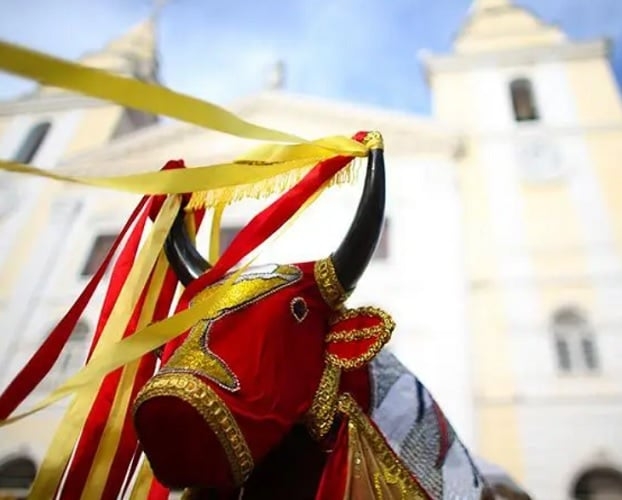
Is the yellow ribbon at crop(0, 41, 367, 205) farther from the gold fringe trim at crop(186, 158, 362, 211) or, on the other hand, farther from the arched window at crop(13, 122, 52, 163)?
the arched window at crop(13, 122, 52, 163)

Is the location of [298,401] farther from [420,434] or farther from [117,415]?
[117,415]

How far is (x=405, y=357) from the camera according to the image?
734 centimetres

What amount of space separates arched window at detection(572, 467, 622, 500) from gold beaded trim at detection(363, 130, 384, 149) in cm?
622

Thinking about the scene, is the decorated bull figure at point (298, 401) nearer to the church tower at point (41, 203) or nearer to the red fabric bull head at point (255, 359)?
the red fabric bull head at point (255, 359)

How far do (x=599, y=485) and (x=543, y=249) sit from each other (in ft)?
12.0

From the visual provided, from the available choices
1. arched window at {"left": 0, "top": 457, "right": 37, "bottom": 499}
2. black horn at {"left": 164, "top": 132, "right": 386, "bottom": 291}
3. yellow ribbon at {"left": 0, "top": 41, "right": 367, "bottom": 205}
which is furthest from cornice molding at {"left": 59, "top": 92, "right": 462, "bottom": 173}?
black horn at {"left": 164, "top": 132, "right": 386, "bottom": 291}

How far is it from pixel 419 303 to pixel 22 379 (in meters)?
6.80

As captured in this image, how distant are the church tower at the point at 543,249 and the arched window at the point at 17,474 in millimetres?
6387

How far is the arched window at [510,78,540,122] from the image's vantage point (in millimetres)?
12289

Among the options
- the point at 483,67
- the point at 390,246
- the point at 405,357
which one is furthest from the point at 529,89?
the point at 405,357

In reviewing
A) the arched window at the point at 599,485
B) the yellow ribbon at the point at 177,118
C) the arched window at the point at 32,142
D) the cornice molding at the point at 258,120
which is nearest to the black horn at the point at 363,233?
the yellow ribbon at the point at 177,118

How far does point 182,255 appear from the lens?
81.9 inches

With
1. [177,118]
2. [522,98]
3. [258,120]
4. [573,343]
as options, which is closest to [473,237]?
[573,343]

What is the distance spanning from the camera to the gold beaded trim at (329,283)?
1718 millimetres
